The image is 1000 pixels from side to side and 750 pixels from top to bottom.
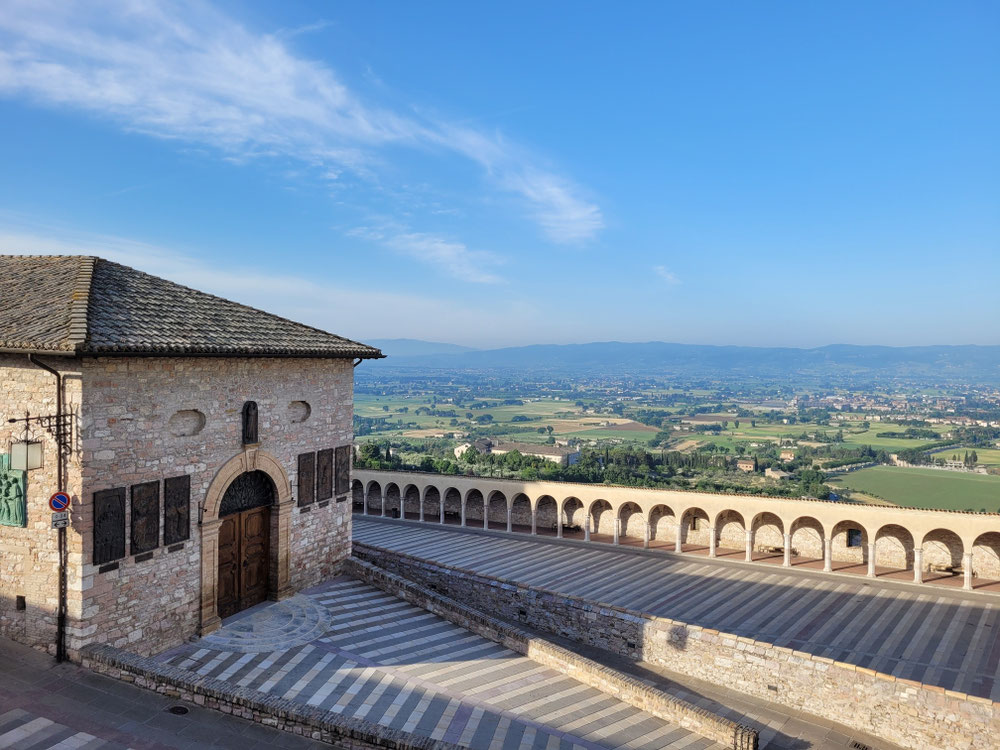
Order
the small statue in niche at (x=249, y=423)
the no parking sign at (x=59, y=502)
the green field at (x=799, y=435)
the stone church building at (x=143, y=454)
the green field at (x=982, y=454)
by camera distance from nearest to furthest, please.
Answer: the no parking sign at (x=59, y=502) < the stone church building at (x=143, y=454) < the small statue in niche at (x=249, y=423) < the green field at (x=982, y=454) < the green field at (x=799, y=435)

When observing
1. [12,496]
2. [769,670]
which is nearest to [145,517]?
[12,496]

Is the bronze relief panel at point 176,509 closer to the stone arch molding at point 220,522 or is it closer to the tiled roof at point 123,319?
the stone arch molding at point 220,522

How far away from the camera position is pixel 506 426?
401 ft

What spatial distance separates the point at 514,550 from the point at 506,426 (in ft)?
312

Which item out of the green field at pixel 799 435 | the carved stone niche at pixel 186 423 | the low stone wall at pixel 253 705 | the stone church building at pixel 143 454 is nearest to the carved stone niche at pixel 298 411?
the stone church building at pixel 143 454

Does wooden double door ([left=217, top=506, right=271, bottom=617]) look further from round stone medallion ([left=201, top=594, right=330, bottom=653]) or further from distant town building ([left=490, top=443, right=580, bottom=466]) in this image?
distant town building ([left=490, top=443, right=580, bottom=466])

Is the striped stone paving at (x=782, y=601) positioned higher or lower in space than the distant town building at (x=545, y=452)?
higher

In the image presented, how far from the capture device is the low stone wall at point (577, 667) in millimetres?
11555

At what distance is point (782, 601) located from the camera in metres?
20.8

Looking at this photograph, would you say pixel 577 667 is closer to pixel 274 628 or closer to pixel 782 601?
pixel 274 628

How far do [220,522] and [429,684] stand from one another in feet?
17.8

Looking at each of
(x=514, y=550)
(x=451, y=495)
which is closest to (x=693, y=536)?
(x=514, y=550)

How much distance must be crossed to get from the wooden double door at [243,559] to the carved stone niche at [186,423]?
7.15ft

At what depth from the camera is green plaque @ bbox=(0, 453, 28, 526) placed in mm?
11305
